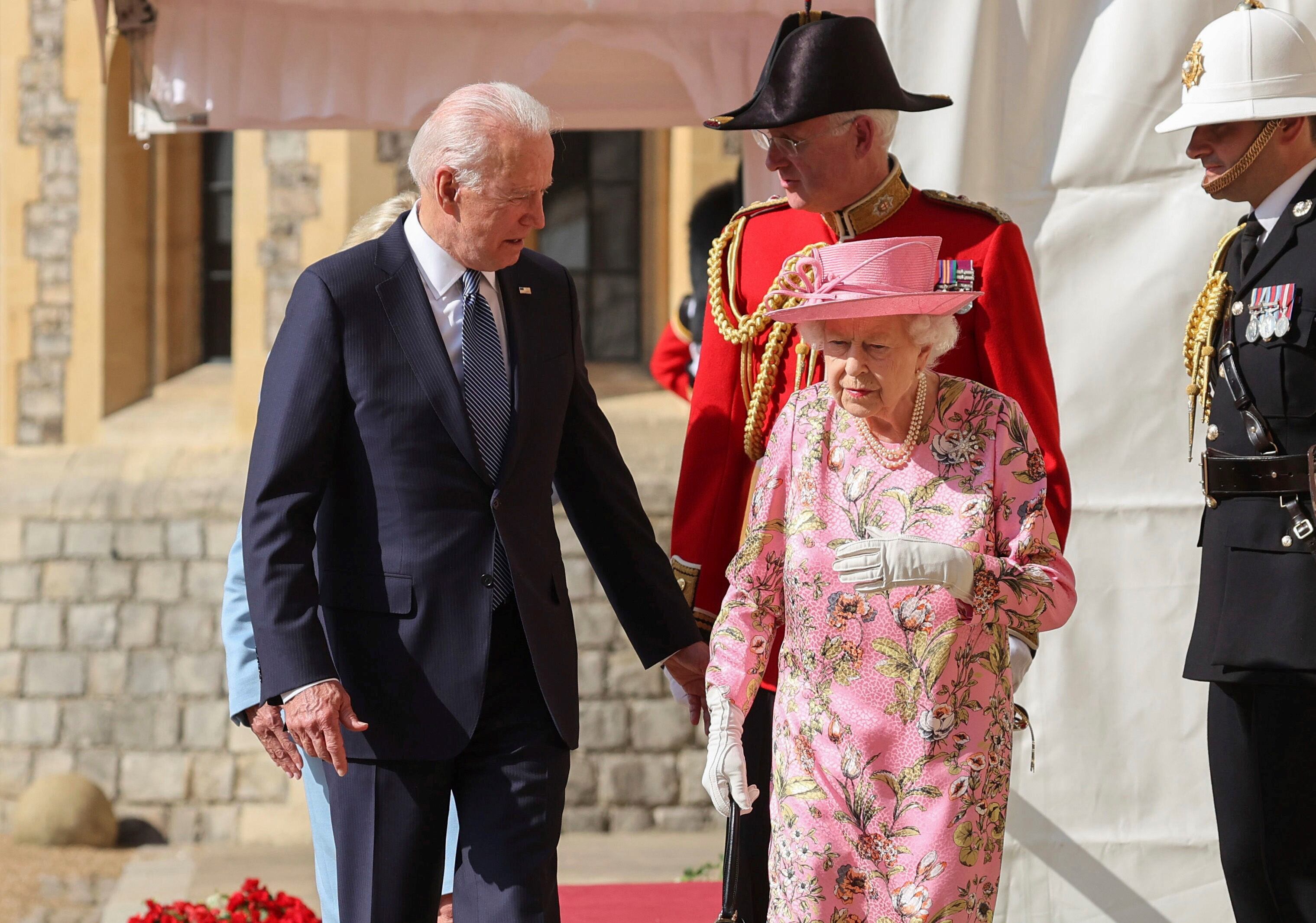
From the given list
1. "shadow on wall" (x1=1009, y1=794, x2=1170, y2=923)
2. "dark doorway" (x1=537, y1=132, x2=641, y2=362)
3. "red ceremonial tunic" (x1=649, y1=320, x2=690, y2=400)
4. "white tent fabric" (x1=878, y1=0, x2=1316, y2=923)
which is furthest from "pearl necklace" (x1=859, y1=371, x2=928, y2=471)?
"dark doorway" (x1=537, y1=132, x2=641, y2=362)

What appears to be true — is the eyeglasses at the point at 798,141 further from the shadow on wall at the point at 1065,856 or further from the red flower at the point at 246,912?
the red flower at the point at 246,912

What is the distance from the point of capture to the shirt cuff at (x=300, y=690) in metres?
2.73

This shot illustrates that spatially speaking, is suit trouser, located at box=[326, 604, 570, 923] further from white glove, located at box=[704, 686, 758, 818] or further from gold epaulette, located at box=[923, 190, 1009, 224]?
gold epaulette, located at box=[923, 190, 1009, 224]

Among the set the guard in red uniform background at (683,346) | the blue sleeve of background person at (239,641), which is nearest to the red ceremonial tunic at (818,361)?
the blue sleeve of background person at (239,641)

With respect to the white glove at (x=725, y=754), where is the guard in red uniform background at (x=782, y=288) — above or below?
above

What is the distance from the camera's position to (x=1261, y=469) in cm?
314

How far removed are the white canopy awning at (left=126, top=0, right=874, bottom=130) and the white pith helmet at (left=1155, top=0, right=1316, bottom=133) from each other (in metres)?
1.76

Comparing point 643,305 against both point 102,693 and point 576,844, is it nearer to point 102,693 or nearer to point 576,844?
point 576,844

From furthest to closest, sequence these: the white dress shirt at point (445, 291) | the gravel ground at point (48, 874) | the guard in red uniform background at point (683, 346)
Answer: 1. the gravel ground at point (48, 874)
2. the guard in red uniform background at point (683, 346)
3. the white dress shirt at point (445, 291)

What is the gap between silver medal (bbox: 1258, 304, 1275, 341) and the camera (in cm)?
312

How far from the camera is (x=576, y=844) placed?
29.8ft

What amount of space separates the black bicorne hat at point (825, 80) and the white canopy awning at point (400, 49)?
159 cm

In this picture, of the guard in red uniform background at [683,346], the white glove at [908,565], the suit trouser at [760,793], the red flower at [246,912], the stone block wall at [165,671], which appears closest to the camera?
the white glove at [908,565]

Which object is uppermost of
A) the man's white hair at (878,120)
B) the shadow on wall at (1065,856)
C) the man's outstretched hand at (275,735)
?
the man's white hair at (878,120)
